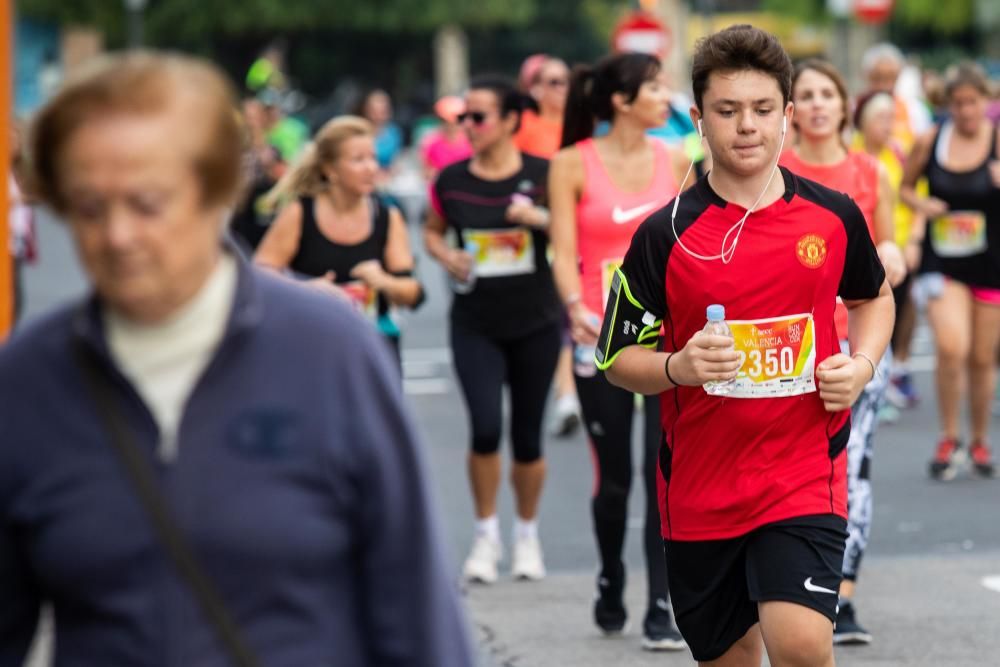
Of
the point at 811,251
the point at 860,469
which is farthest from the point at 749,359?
the point at 860,469

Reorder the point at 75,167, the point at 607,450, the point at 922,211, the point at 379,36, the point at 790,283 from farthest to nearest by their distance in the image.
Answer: the point at 379,36, the point at 922,211, the point at 607,450, the point at 790,283, the point at 75,167

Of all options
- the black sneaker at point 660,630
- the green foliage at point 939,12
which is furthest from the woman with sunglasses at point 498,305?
the green foliage at point 939,12

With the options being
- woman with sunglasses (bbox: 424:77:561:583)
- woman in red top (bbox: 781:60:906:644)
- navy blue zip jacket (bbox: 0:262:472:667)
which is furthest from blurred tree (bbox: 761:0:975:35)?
navy blue zip jacket (bbox: 0:262:472:667)

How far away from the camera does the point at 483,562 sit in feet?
27.2

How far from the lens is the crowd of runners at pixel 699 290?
4.67m

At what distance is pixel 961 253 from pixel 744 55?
20.1 ft

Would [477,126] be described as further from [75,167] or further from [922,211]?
[75,167]

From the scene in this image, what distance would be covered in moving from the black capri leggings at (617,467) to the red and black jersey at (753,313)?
2.08 meters

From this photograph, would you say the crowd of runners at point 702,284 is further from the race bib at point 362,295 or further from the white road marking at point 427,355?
the white road marking at point 427,355

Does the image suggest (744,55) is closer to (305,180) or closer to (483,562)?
(305,180)

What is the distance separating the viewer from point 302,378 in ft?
8.59

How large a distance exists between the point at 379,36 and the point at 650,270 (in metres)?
65.0

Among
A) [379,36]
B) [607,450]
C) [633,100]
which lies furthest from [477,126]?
[379,36]

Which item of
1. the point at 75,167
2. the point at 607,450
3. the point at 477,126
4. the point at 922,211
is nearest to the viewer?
the point at 75,167
